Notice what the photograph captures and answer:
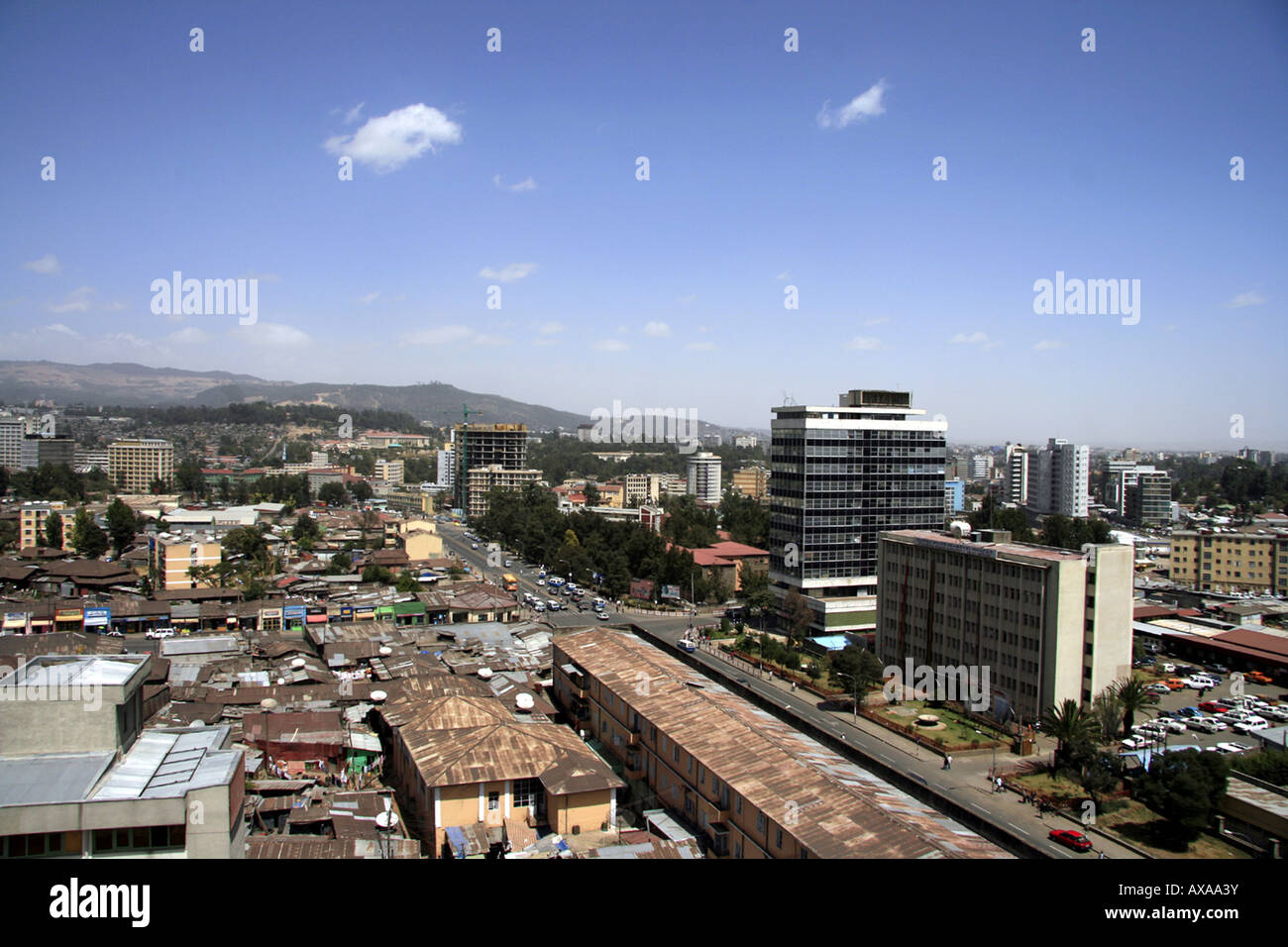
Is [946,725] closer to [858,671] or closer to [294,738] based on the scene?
[858,671]

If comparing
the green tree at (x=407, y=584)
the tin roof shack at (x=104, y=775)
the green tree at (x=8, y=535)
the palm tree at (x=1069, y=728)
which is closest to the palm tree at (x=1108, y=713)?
the palm tree at (x=1069, y=728)

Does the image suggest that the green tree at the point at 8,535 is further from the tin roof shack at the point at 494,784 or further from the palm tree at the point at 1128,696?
the palm tree at the point at 1128,696

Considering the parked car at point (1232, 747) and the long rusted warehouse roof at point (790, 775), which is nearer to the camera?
the long rusted warehouse roof at point (790, 775)

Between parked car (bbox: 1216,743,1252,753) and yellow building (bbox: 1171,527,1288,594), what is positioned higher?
yellow building (bbox: 1171,527,1288,594)

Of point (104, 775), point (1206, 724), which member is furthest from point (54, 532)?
point (1206, 724)

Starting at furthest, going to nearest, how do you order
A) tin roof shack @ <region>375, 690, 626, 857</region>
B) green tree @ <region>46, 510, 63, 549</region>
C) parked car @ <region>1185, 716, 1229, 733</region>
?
green tree @ <region>46, 510, 63, 549</region>, parked car @ <region>1185, 716, 1229, 733</region>, tin roof shack @ <region>375, 690, 626, 857</region>

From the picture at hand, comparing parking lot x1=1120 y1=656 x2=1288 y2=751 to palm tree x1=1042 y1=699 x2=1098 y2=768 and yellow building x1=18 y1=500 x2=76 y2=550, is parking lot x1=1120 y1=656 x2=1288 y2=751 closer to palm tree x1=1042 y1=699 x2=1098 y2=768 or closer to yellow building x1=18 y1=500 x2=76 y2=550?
palm tree x1=1042 y1=699 x2=1098 y2=768

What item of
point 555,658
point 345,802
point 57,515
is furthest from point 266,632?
point 57,515

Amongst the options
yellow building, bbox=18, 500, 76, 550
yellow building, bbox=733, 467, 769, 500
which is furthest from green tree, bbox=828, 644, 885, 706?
yellow building, bbox=733, 467, 769, 500
